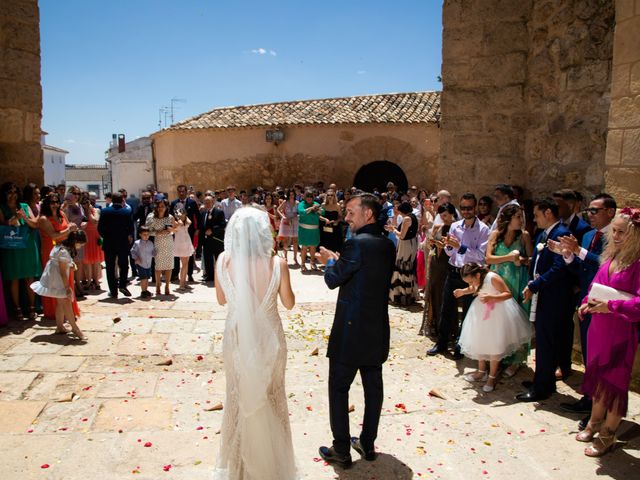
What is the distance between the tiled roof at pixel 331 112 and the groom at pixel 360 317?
17.8 m

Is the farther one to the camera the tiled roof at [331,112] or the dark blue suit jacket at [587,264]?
the tiled roof at [331,112]

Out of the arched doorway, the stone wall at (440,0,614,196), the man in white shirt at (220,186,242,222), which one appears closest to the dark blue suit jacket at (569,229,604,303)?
the stone wall at (440,0,614,196)

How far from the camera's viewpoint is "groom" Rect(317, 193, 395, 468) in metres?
3.44

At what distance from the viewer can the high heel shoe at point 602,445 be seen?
146 inches

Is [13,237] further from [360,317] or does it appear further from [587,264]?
[587,264]

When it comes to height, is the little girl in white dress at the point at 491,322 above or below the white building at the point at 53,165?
below

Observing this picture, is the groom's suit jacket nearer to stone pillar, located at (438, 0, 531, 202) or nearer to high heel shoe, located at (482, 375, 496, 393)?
high heel shoe, located at (482, 375, 496, 393)

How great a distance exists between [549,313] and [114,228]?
6.71m

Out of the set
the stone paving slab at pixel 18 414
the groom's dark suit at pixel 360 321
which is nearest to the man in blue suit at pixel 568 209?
the groom's dark suit at pixel 360 321

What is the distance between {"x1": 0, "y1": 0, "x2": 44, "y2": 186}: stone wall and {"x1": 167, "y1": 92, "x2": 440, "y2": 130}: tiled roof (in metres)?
15.0

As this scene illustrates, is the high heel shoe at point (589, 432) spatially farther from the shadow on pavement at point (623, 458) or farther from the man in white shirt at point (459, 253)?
the man in white shirt at point (459, 253)

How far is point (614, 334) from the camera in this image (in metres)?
3.68

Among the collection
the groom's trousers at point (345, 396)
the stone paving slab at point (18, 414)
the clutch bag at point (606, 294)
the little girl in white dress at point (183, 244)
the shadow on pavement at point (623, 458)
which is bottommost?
the stone paving slab at point (18, 414)

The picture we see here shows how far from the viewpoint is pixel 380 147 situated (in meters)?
21.5
